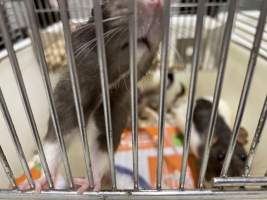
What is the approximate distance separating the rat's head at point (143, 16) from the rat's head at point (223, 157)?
0.46 metres

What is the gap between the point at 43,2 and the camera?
1170 mm

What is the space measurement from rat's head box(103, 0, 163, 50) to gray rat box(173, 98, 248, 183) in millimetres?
380

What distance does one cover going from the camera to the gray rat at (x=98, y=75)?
48 cm

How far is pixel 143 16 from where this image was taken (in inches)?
17.9

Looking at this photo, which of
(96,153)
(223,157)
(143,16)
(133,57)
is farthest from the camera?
(223,157)

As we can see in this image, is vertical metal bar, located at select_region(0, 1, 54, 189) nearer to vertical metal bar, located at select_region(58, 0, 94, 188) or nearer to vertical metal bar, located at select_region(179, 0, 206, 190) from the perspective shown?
vertical metal bar, located at select_region(58, 0, 94, 188)

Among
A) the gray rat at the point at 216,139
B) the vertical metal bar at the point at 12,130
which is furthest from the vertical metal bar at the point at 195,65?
the gray rat at the point at 216,139

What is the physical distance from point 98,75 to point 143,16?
5.6 inches

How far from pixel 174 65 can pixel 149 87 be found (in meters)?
0.17

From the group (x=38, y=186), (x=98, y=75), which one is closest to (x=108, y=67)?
(x=98, y=75)

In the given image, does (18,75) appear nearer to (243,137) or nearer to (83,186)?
(83,186)

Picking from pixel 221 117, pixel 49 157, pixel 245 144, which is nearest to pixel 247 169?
pixel 49 157

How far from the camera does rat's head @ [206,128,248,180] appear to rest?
2.64 feet

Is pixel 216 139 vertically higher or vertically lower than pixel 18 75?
lower
